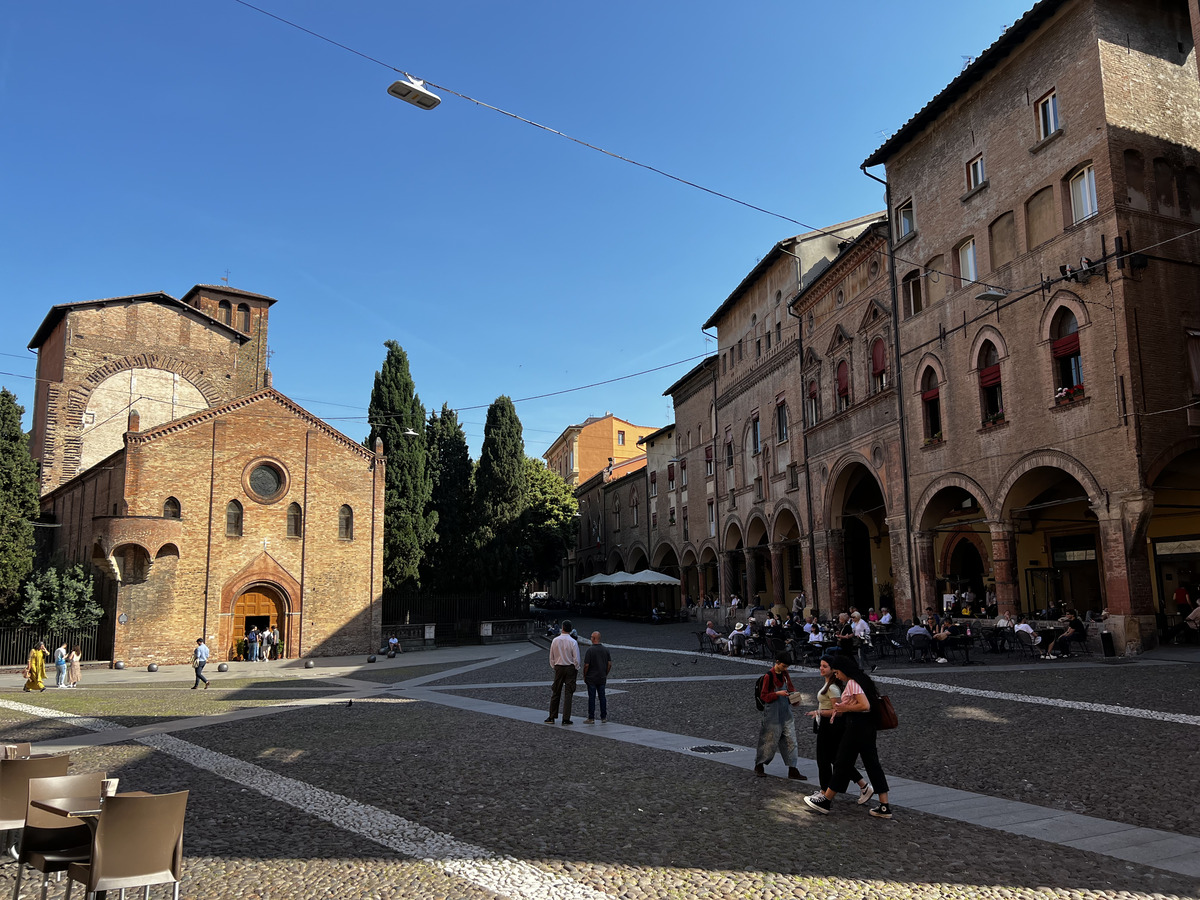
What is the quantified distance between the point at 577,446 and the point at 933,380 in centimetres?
5534

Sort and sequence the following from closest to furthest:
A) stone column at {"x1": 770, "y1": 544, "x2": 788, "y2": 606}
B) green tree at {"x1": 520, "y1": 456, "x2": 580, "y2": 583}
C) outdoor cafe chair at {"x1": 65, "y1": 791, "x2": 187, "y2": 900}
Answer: outdoor cafe chair at {"x1": 65, "y1": 791, "x2": 187, "y2": 900} < stone column at {"x1": 770, "y1": 544, "x2": 788, "y2": 606} < green tree at {"x1": 520, "y1": 456, "x2": 580, "y2": 583}

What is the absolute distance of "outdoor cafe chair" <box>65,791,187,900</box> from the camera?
15.5 ft

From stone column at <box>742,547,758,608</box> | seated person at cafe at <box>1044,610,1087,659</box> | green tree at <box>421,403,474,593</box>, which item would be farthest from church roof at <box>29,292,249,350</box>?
seated person at cafe at <box>1044,610,1087,659</box>

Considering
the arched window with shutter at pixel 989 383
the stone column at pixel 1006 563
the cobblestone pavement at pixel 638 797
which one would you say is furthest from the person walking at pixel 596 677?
the arched window with shutter at pixel 989 383

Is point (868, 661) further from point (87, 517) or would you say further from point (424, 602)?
point (87, 517)

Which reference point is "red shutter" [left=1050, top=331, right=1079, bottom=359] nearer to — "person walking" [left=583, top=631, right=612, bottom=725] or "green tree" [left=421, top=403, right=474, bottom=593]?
"person walking" [left=583, top=631, right=612, bottom=725]

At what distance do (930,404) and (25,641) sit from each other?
31.5 meters

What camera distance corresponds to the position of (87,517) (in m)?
34.7

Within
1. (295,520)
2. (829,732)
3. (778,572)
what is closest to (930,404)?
(778,572)

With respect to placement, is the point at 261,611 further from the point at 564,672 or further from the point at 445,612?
the point at 564,672

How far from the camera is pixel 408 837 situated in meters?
7.14

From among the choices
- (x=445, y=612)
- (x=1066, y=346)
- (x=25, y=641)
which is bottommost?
(x=25, y=641)

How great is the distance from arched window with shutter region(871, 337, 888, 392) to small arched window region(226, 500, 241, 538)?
2444cm

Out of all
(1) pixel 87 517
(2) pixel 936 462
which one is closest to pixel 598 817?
(2) pixel 936 462
